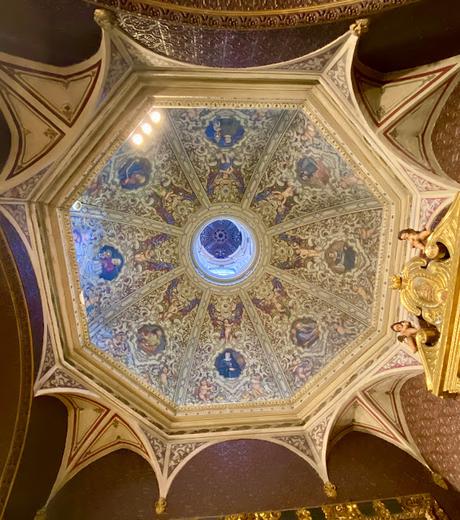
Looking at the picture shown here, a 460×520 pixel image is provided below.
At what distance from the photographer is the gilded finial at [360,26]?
14.6 feet

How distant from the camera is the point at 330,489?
24.9ft

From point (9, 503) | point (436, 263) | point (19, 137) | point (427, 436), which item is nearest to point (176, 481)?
Result: point (9, 503)

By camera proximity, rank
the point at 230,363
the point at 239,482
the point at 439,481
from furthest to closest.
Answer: the point at 230,363 < the point at 239,482 < the point at 439,481

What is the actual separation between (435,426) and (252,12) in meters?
7.89

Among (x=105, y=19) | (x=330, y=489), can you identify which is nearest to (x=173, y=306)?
(x=330, y=489)

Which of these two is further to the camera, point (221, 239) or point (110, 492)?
point (221, 239)

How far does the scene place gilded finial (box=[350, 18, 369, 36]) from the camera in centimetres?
446

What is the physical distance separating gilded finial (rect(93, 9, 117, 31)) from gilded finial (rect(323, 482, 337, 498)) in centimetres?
883

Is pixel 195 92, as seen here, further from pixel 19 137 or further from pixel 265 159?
pixel 265 159

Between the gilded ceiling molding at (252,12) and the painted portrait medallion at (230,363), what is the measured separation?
7.45 m

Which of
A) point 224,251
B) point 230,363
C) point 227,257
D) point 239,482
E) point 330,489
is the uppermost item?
point 224,251

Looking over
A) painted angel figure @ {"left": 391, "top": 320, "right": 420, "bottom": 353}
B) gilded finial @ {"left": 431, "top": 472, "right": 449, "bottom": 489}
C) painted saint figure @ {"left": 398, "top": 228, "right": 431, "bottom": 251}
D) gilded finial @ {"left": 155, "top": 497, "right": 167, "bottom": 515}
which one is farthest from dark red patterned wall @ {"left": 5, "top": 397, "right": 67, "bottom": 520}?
gilded finial @ {"left": 431, "top": 472, "right": 449, "bottom": 489}

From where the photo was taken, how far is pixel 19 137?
546 cm

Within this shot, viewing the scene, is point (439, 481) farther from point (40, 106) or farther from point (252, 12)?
point (40, 106)
